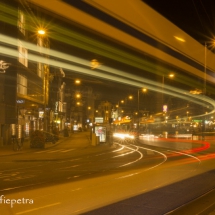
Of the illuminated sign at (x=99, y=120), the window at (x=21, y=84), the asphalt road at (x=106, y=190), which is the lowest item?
the asphalt road at (x=106, y=190)

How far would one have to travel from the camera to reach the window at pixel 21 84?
124 feet

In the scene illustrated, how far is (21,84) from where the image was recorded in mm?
39438

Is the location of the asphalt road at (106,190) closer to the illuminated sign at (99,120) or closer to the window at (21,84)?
the window at (21,84)

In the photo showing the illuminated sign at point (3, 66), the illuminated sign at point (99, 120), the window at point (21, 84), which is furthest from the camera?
the illuminated sign at point (99, 120)

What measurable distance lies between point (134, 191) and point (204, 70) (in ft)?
26.3

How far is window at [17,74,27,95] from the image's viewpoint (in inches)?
1489

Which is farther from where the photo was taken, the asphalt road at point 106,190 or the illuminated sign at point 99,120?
the illuminated sign at point 99,120

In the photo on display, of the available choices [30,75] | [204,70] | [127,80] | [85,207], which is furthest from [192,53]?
[30,75]

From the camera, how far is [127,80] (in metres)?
18.6

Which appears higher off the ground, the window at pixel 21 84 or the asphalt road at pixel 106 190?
the window at pixel 21 84

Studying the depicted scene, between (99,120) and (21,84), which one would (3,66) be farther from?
(99,120)

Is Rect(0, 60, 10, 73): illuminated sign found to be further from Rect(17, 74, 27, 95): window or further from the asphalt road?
the asphalt road

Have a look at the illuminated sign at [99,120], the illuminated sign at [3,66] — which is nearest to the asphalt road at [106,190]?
the illuminated sign at [3,66]

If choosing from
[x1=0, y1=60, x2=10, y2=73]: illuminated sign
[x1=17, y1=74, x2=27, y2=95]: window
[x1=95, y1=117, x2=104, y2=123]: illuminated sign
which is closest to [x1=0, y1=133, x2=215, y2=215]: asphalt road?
[x1=0, y1=60, x2=10, y2=73]: illuminated sign
